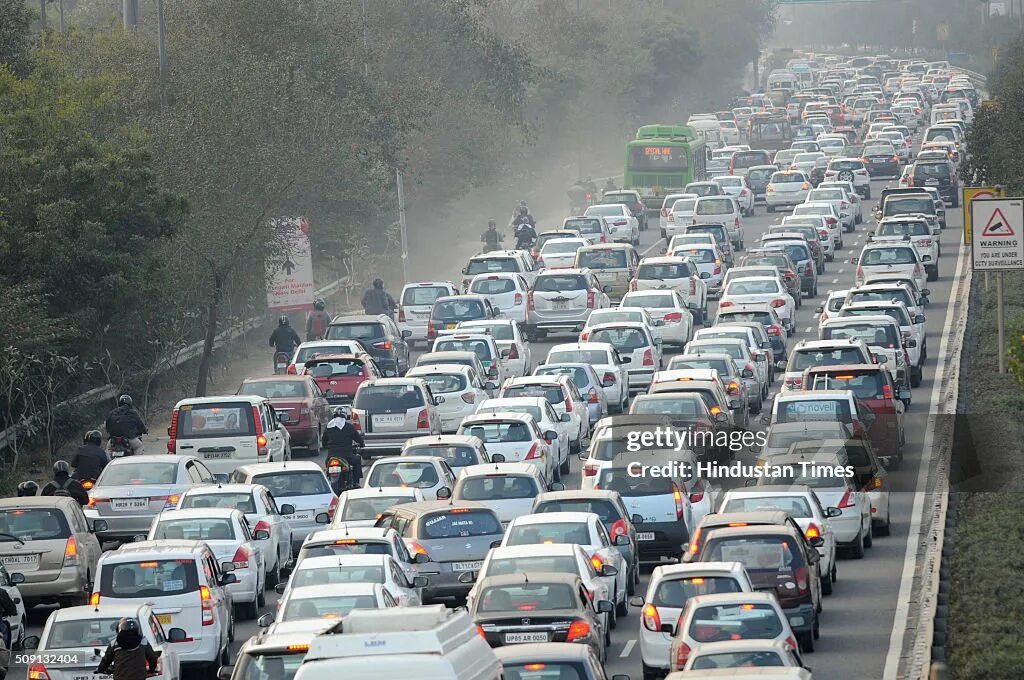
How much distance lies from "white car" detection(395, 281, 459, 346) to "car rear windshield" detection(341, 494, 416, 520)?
21631mm

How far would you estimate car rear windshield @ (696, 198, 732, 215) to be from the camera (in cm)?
6272

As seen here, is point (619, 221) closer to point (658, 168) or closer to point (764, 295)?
point (658, 168)

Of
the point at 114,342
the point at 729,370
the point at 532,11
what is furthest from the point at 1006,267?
the point at 532,11

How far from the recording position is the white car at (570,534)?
2202cm

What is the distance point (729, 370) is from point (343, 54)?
25.0m

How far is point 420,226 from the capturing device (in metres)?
76.6

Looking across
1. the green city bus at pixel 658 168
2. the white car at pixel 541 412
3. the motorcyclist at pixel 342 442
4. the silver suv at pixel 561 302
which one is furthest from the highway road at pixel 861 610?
the green city bus at pixel 658 168

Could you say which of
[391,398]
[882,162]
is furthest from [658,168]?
[391,398]

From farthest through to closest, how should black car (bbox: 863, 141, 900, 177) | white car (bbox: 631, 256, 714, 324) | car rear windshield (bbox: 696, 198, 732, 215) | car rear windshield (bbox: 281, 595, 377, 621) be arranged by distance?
black car (bbox: 863, 141, 900, 177)
car rear windshield (bbox: 696, 198, 732, 215)
white car (bbox: 631, 256, 714, 324)
car rear windshield (bbox: 281, 595, 377, 621)

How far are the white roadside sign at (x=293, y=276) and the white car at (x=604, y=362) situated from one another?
1179 centimetres

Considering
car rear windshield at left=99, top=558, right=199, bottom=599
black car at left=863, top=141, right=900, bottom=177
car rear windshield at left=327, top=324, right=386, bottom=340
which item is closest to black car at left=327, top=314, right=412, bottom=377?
car rear windshield at left=327, top=324, right=386, bottom=340

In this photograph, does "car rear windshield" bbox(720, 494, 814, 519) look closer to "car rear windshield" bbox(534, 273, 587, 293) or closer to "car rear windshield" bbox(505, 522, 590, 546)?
"car rear windshield" bbox(505, 522, 590, 546)

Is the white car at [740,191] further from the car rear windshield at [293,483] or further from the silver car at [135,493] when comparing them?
the silver car at [135,493]

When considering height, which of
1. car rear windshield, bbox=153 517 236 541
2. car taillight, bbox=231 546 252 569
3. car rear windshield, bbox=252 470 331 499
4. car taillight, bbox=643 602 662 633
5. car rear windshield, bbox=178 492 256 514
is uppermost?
car taillight, bbox=643 602 662 633
